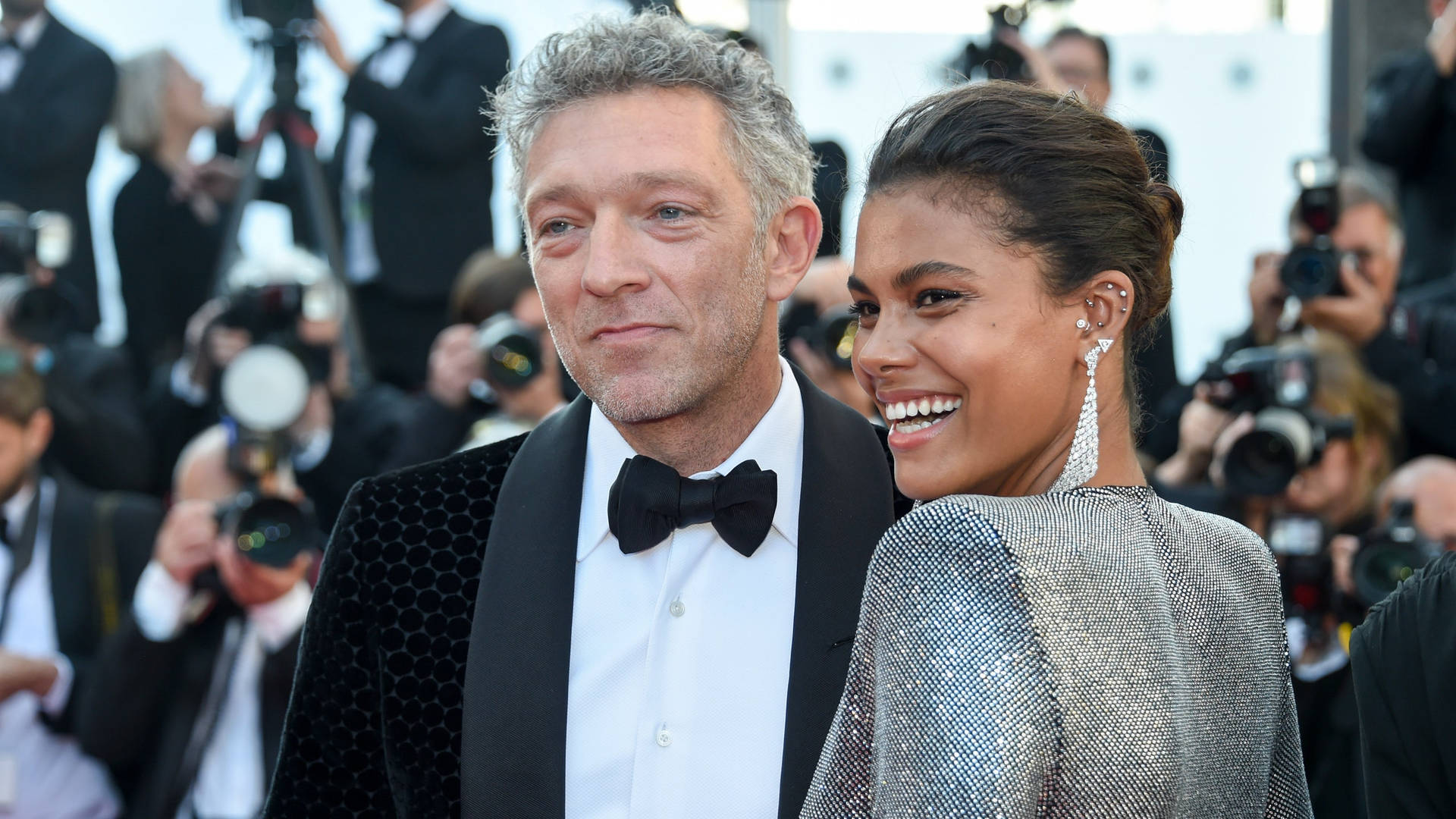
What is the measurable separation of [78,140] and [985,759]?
14.0 ft

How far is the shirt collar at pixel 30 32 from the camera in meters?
4.69

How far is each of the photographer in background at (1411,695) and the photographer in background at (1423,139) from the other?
9.94 ft

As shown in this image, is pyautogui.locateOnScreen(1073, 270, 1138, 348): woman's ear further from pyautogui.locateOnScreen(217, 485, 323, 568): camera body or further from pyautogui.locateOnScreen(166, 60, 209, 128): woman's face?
pyautogui.locateOnScreen(166, 60, 209, 128): woman's face

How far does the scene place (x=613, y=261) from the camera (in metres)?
1.73

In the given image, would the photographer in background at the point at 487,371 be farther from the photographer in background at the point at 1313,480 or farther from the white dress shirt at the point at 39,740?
the photographer in background at the point at 1313,480

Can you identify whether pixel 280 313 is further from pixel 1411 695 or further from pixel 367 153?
pixel 1411 695

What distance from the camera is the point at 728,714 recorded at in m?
1.68

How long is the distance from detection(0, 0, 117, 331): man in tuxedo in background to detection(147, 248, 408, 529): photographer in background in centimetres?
74

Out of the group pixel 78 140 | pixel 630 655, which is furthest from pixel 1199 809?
pixel 78 140

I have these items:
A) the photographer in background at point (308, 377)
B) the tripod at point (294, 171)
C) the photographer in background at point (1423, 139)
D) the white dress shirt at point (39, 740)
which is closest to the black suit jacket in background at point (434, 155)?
the tripod at point (294, 171)

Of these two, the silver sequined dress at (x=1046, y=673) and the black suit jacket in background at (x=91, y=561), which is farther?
the black suit jacket in background at (x=91, y=561)

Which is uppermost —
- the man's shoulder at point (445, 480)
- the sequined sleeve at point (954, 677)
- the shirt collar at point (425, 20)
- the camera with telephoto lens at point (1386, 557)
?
the shirt collar at point (425, 20)

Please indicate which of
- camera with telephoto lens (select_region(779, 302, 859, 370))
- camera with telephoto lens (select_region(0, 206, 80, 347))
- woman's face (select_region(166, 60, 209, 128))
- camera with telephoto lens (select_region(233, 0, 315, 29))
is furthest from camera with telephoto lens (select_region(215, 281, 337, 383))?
woman's face (select_region(166, 60, 209, 128))

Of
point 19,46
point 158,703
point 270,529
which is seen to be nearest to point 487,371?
point 270,529
